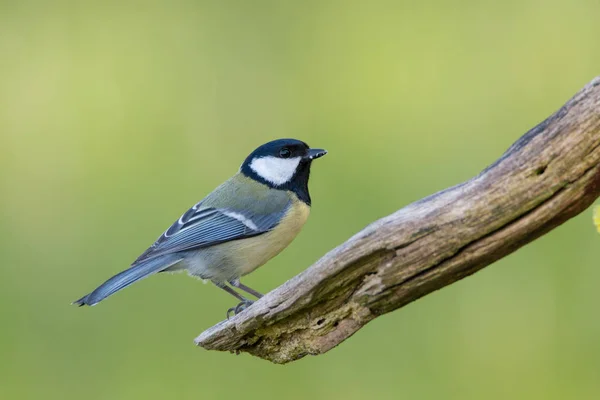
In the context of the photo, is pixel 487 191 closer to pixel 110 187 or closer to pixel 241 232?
pixel 241 232

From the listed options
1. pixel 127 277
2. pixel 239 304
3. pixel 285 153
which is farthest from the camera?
pixel 285 153

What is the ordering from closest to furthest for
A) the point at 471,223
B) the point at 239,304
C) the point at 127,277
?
the point at 471,223
the point at 127,277
the point at 239,304

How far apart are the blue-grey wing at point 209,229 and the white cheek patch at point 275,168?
0.49 feet

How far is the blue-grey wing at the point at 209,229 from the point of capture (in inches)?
107

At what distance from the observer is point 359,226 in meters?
3.68

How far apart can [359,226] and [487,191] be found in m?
1.86

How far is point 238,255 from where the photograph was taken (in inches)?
107

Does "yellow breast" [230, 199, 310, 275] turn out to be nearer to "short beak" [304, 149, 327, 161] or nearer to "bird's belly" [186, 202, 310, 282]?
"bird's belly" [186, 202, 310, 282]

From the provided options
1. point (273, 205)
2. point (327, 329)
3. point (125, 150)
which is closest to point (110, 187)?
point (125, 150)

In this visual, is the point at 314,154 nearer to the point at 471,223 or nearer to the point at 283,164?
the point at 283,164

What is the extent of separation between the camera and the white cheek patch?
9.45ft

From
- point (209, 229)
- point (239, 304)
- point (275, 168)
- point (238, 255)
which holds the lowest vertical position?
point (239, 304)

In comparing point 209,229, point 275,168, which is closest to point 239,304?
point 209,229

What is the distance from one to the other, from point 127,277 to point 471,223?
1.23 metres
